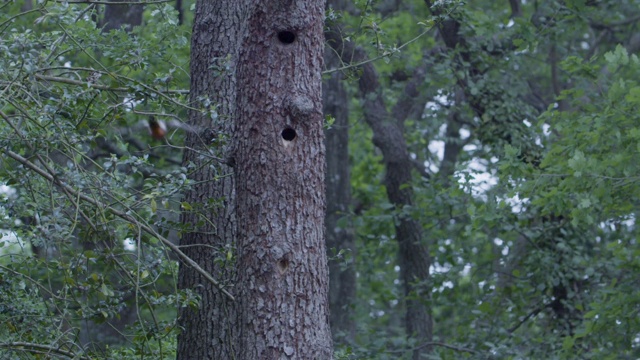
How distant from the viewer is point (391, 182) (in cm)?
1307

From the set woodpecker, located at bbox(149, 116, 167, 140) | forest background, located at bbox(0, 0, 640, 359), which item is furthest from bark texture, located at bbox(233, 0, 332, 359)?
woodpecker, located at bbox(149, 116, 167, 140)

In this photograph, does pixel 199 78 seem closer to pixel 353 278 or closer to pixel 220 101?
pixel 220 101

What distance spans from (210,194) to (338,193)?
25.6 feet

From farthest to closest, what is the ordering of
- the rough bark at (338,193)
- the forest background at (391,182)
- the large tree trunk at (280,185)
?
the rough bark at (338,193) → the forest background at (391,182) → the large tree trunk at (280,185)

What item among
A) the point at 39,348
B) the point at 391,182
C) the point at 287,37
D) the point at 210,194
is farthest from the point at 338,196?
the point at 287,37

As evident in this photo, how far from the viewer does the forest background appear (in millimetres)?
5598

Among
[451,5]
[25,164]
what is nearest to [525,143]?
[451,5]

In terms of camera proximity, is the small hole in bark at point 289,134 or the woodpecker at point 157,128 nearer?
the small hole in bark at point 289,134

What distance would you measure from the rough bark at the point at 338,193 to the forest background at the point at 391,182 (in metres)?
0.04

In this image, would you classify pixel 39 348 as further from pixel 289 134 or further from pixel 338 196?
pixel 338 196

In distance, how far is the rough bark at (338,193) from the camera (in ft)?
45.2

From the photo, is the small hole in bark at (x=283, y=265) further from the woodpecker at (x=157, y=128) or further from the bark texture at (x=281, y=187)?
the woodpecker at (x=157, y=128)

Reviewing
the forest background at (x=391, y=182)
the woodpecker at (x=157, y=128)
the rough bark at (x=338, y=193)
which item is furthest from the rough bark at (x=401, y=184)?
the woodpecker at (x=157, y=128)

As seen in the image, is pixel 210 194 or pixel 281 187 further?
pixel 210 194
